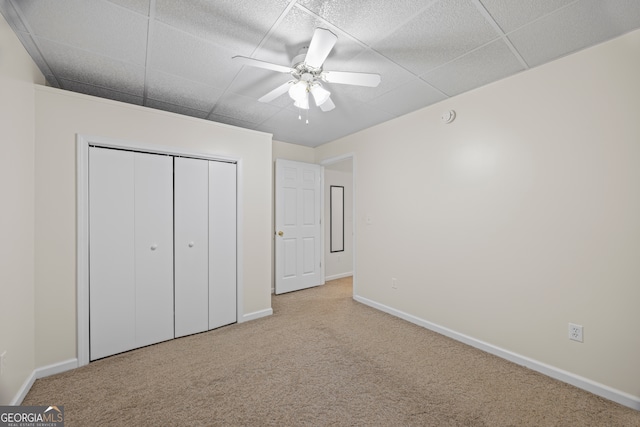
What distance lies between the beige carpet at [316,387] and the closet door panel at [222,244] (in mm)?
316

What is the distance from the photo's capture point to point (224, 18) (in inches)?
61.1

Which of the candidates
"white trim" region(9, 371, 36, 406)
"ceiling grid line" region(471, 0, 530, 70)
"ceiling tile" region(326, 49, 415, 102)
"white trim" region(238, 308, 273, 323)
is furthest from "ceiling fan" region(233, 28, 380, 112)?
"white trim" region(9, 371, 36, 406)

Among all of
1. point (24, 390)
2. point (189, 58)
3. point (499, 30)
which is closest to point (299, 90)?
point (189, 58)

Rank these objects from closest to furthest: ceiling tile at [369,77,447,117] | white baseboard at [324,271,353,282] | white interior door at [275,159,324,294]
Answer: ceiling tile at [369,77,447,117] → white interior door at [275,159,324,294] → white baseboard at [324,271,353,282]

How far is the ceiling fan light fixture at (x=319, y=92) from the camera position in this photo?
1.95 m

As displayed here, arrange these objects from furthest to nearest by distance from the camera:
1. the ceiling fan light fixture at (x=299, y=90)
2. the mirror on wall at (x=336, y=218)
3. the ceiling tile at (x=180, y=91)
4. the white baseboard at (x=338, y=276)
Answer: the mirror on wall at (x=336, y=218) → the white baseboard at (x=338, y=276) → the ceiling tile at (x=180, y=91) → the ceiling fan light fixture at (x=299, y=90)

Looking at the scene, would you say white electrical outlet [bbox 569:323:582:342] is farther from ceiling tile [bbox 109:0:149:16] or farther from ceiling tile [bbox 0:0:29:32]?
ceiling tile [bbox 0:0:29:32]

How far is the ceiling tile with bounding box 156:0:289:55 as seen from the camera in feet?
4.75

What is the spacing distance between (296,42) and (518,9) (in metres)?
1.33

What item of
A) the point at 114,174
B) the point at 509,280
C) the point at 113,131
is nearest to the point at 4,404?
the point at 114,174

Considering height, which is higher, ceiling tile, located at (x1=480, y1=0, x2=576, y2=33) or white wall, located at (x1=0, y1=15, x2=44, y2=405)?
ceiling tile, located at (x1=480, y1=0, x2=576, y2=33)

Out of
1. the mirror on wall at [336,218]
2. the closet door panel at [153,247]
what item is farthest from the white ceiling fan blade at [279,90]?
the mirror on wall at [336,218]

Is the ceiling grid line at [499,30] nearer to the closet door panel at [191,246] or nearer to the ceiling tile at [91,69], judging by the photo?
the ceiling tile at [91,69]

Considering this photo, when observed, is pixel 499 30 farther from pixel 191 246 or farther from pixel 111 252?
pixel 111 252
